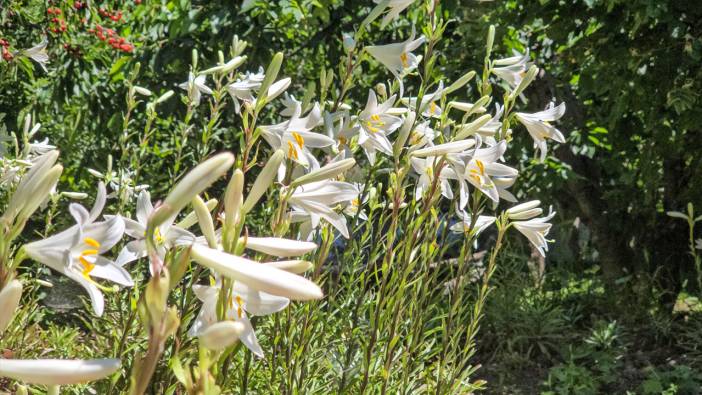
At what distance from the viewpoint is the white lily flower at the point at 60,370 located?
0.77 m

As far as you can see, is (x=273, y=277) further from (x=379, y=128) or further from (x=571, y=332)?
(x=571, y=332)

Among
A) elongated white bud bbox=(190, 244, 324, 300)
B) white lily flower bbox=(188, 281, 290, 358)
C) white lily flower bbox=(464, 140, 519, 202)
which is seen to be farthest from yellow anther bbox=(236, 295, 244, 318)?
white lily flower bbox=(464, 140, 519, 202)

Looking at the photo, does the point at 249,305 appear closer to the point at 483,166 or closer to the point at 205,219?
the point at 205,219

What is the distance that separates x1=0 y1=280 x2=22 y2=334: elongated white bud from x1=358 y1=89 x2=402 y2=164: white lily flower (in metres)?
1.32

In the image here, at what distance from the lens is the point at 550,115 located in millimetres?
2230

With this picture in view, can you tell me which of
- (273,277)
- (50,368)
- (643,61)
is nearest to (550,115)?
(273,277)

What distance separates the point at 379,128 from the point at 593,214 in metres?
3.91

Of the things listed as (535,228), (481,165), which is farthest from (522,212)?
(481,165)

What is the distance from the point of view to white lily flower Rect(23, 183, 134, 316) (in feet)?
3.30

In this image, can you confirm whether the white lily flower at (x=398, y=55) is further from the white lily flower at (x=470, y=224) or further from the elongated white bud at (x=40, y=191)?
the elongated white bud at (x=40, y=191)

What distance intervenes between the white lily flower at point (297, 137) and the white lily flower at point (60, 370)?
947 mm

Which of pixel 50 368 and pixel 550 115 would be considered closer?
pixel 50 368

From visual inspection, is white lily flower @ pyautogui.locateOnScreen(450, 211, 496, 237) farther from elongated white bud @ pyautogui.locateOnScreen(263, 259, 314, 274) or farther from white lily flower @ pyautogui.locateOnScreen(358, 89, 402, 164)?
elongated white bud @ pyautogui.locateOnScreen(263, 259, 314, 274)

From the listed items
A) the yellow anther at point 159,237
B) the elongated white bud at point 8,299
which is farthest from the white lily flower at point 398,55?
the elongated white bud at point 8,299
